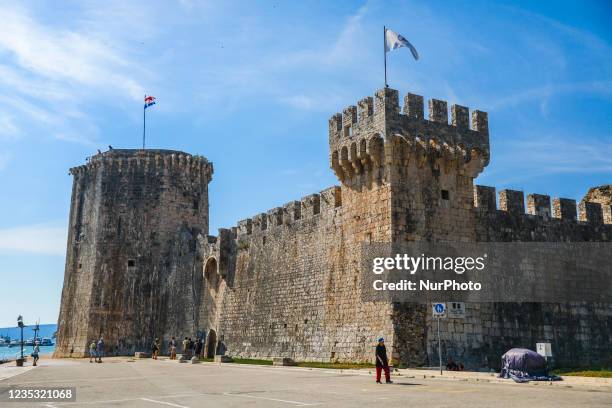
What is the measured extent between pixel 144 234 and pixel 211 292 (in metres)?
7.03

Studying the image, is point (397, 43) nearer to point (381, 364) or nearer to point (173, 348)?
point (381, 364)

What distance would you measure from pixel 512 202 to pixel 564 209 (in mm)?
2821

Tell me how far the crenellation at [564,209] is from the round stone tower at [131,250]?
1878 centimetres

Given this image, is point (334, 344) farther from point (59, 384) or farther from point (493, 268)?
point (59, 384)

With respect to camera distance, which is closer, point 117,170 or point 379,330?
point 379,330

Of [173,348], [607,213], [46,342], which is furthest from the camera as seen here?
[46,342]

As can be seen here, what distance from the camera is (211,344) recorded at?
31.0 metres

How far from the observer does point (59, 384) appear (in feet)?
47.6

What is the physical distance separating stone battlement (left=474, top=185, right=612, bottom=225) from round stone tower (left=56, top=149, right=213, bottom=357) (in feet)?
58.7

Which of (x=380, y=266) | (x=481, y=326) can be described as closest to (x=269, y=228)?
(x=380, y=266)

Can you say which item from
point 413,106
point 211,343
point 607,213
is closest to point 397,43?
point 413,106

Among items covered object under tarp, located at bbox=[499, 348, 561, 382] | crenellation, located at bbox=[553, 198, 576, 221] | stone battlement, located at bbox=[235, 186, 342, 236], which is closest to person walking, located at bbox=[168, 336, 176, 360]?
stone battlement, located at bbox=[235, 186, 342, 236]

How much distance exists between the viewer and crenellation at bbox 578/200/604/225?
24.1m

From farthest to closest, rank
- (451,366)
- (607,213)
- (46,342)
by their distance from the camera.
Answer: (46,342)
(607,213)
(451,366)
